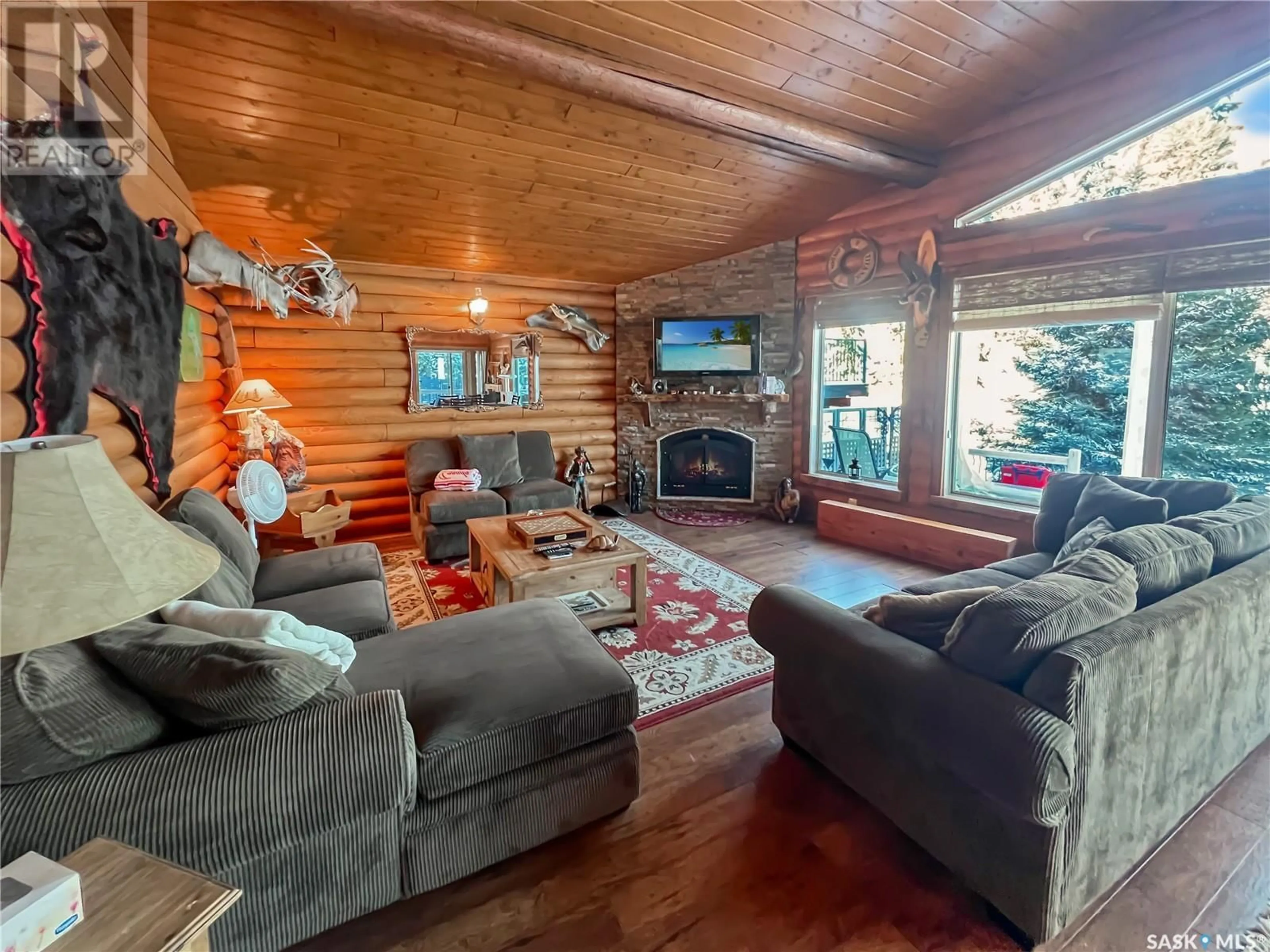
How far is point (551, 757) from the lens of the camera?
1.78m

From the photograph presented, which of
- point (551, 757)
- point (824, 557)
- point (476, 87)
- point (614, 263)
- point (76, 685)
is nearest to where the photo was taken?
point (76, 685)

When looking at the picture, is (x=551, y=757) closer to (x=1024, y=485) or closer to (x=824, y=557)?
(x=824, y=557)

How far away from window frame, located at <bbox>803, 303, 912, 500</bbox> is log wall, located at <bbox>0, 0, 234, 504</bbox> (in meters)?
4.85

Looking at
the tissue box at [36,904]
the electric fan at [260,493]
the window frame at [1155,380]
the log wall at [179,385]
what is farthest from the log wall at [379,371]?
the tissue box at [36,904]

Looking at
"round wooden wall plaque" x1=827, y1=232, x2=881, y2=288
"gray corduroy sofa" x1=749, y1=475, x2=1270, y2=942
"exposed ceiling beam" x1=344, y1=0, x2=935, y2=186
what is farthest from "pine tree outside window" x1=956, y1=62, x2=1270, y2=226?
"gray corduroy sofa" x1=749, y1=475, x2=1270, y2=942

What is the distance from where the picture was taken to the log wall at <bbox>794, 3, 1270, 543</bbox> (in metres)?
3.20

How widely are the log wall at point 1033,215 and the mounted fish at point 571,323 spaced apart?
2.06 meters

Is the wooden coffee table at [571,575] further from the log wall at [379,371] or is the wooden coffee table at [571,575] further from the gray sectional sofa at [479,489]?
→ the log wall at [379,371]

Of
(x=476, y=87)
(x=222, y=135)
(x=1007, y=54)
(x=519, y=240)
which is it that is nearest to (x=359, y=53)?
(x=476, y=87)

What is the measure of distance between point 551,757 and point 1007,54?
177 inches

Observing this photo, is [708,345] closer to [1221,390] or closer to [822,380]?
[822,380]

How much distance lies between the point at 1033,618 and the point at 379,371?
5.08 metres

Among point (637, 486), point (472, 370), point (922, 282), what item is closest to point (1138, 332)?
point (922, 282)

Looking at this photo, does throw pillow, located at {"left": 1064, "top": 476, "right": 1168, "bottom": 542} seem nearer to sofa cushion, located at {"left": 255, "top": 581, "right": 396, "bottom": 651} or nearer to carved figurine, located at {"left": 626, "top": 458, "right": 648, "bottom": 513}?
sofa cushion, located at {"left": 255, "top": 581, "right": 396, "bottom": 651}
